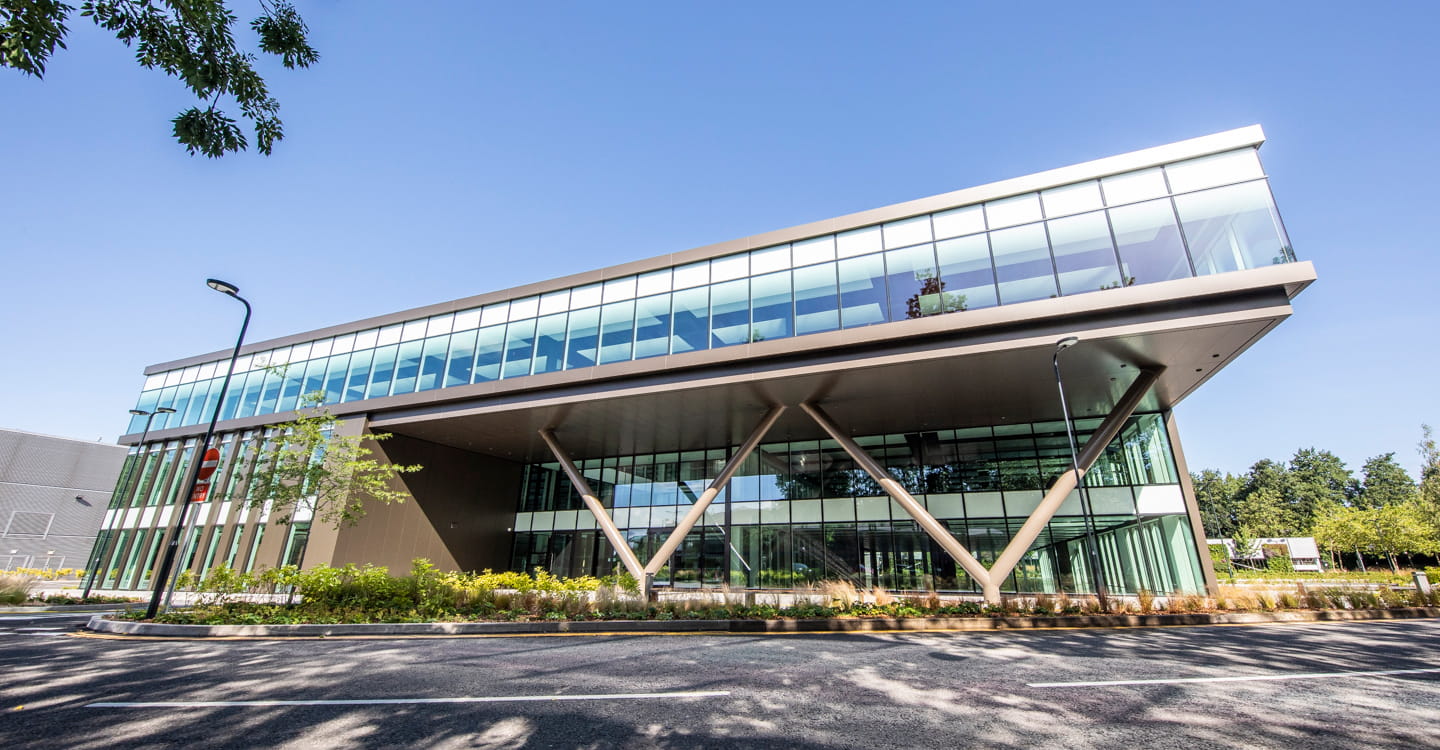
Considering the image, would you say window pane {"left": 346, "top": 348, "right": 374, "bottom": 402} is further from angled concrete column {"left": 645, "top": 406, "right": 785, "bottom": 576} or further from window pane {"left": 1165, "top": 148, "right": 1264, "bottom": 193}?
window pane {"left": 1165, "top": 148, "right": 1264, "bottom": 193}

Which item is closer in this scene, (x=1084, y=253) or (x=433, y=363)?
(x=1084, y=253)

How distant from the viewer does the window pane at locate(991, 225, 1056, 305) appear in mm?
16095

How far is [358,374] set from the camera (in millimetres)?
26844

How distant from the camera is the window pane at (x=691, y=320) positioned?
20.0 m

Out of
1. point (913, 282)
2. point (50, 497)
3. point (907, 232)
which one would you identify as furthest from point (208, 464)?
point (50, 497)

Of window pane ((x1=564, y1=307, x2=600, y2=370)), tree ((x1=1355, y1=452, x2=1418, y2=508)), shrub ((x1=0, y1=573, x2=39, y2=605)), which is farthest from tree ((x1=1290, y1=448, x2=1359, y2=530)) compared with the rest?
shrub ((x1=0, y1=573, x2=39, y2=605))

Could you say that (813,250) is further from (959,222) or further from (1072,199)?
(1072,199)

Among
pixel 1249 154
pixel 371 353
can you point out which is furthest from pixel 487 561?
pixel 1249 154

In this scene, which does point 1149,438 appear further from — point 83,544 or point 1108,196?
point 83,544

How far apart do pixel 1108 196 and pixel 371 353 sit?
3010 centimetres

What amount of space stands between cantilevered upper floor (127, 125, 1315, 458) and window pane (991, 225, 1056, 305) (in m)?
0.05

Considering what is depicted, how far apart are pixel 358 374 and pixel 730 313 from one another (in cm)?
1904

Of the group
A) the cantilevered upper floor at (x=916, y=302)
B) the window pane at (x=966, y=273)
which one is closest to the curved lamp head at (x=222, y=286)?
the cantilevered upper floor at (x=916, y=302)

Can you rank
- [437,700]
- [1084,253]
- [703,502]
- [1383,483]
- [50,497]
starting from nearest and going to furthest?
[437,700]
[1084,253]
[703,502]
[50,497]
[1383,483]
